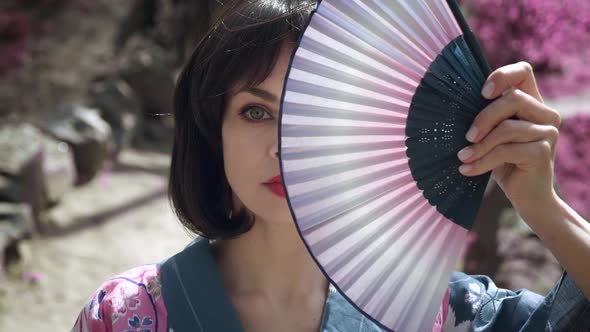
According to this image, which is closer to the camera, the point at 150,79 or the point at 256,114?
the point at 256,114

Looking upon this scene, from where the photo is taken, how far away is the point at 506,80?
0.78 meters

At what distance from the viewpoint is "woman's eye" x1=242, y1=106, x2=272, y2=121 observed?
0.99m

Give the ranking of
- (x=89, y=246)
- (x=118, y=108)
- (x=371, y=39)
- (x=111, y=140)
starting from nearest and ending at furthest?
(x=371, y=39), (x=89, y=246), (x=111, y=140), (x=118, y=108)

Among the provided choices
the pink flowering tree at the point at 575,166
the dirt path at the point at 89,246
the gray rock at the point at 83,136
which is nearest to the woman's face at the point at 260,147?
the pink flowering tree at the point at 575,166

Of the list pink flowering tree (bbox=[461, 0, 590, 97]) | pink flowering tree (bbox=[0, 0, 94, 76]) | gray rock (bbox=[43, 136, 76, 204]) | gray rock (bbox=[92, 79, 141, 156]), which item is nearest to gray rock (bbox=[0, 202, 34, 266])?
gray rock (bbox=[43, 136, 76, 204])

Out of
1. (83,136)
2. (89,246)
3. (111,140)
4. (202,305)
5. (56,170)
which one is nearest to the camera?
(202,305)

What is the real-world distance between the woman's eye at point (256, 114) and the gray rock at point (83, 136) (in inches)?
125

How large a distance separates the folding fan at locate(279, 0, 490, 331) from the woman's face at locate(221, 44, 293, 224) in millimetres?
204

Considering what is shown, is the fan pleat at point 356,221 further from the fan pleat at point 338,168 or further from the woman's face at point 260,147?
the woman's face at point 260,147

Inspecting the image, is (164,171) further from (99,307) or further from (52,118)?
(99,307)

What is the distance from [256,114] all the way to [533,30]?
4.27 feet

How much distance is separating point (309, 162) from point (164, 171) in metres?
3.92

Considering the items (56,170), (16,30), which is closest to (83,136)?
(56,170)

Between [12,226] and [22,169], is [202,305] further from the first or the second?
[22,169]
